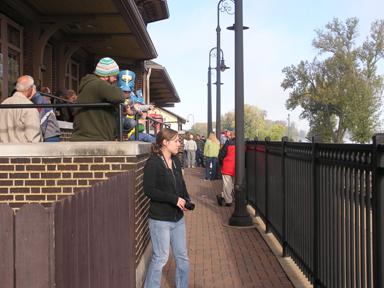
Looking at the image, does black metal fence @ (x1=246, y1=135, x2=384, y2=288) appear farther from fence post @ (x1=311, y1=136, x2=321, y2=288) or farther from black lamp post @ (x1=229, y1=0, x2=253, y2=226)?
black lamp post @ (x1=229, y1=0, x2=253, y2=226)

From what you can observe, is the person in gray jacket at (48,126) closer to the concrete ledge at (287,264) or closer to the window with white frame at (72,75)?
the concrete ledge at (287,264)

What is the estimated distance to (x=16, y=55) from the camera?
10.5 meters

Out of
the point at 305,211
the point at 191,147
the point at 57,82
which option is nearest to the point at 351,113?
the point at 191,147

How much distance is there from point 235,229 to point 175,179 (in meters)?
4.71

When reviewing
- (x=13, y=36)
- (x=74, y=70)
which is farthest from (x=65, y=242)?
(x=74, y=70)

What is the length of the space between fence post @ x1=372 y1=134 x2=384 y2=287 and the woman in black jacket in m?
2.00

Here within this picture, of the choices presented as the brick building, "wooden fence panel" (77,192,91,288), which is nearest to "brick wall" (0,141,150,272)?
"wooden fence panel" (77,192,91,288)

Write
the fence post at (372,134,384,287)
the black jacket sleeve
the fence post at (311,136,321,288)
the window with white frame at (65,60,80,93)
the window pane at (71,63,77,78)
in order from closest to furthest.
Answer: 1. the fence post at (372,134,384,287)
2. the black jacket sleeve
3. the fence post at (311,136,321,288)
4. the window with white frame at (65,60,80,93)
5. the window pane at (71,63,77,78)

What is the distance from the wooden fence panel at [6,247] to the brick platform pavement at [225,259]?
4118 mm

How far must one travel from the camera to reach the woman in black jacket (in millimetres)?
4852

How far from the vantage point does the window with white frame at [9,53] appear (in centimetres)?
945

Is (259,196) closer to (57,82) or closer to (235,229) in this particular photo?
(235,229)

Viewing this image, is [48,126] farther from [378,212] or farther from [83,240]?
[378,212]

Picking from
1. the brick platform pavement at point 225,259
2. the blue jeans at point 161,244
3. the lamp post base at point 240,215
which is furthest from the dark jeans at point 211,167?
the blue jeans at point 161,244
